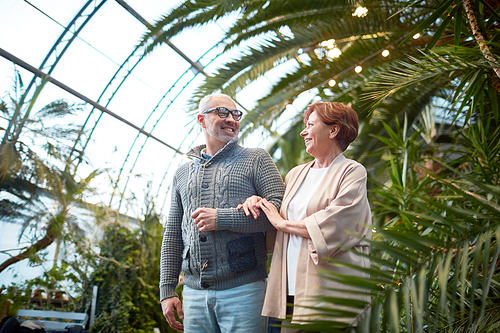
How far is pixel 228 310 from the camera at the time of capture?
6.07 feet

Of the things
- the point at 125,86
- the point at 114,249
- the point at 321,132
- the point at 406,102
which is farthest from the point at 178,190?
the point at 125,86

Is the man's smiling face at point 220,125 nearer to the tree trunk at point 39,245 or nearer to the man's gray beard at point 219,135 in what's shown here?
the man's gray beard at point 219,135

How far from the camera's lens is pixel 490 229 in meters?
1.05

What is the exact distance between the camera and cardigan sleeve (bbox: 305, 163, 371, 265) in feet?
5.02

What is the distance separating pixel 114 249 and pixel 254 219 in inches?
197

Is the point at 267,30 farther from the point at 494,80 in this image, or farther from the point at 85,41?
the point at 85,41

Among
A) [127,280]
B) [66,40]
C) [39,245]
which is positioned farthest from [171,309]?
[66,40]

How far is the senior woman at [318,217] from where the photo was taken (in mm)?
1538

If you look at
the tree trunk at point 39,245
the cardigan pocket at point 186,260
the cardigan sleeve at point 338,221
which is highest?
the tree trunk at point 39,245

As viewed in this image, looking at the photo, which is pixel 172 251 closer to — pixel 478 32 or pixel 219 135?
pixel 219 135

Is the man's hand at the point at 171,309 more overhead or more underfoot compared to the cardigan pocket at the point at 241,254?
more underfoot

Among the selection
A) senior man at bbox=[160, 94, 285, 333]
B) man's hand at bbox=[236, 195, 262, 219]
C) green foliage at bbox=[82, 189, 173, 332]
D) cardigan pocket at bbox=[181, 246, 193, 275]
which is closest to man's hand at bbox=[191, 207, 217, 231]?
senior man at bbox=[160, 94, 285, 333]

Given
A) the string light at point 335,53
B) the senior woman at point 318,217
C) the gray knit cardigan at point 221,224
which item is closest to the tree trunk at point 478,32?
the senior woman at point 318,217

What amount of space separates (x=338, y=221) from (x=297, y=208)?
0.25 m
